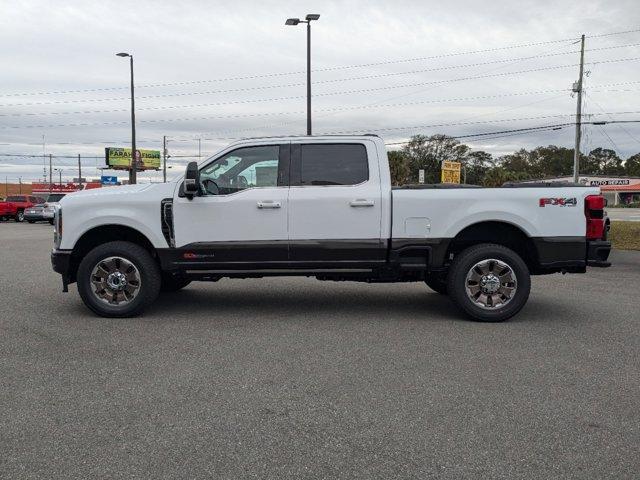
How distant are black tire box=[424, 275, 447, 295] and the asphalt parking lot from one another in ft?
1.56

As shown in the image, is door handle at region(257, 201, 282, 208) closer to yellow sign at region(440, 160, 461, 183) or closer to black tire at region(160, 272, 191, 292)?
black tire at region(160, 272, 191, 292)

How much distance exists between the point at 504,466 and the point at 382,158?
426cm

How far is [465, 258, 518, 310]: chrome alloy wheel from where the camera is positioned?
21.6 ft

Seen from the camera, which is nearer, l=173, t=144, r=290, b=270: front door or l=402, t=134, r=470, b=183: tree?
l=173, t=144, r=290, b=270: front door

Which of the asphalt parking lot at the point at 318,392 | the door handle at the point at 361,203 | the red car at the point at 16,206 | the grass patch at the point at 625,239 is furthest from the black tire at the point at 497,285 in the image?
the red car at the point at 16,206

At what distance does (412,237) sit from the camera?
6613 mm

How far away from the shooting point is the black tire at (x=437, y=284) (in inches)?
307

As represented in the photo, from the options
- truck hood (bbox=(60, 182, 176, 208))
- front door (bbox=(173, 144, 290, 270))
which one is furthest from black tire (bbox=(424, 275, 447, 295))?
truck hood (bbox=(60, 182, 176, 208))

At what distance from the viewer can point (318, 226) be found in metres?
6.62

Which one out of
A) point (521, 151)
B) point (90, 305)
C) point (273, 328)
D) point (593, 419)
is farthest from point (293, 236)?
point (521, 151)

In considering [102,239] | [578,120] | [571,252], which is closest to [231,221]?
[102,239]

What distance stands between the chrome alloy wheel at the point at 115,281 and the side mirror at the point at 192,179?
111 centimetres

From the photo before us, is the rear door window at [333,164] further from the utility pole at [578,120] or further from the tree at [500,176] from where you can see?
the tree at [500,176]

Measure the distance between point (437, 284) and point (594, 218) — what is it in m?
2.34
